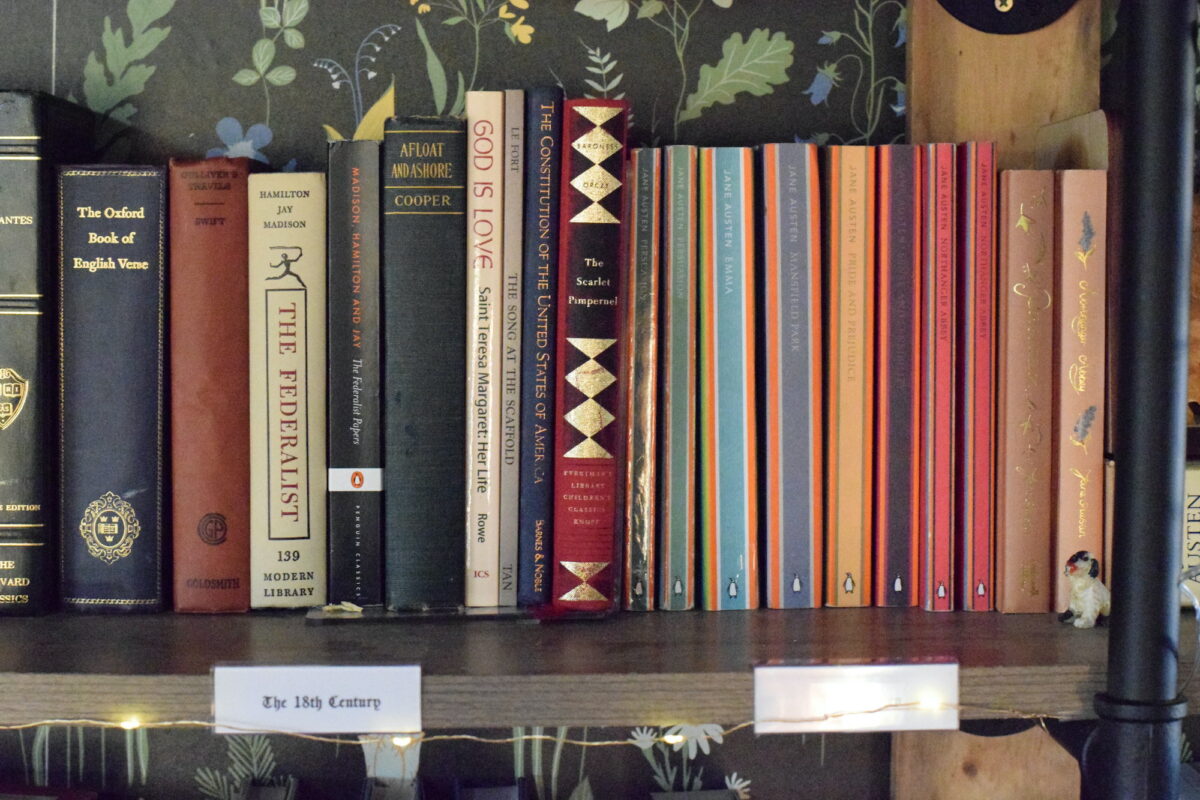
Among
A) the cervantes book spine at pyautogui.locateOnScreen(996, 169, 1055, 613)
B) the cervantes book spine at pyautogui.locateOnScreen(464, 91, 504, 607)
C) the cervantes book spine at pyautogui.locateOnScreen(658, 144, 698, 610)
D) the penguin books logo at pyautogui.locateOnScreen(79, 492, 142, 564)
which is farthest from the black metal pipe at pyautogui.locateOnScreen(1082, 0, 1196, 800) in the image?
the penguin books logo at pyautogui.locateOnScreen(79, 492, 142, 564)

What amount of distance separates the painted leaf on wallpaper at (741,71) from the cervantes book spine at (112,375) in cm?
44

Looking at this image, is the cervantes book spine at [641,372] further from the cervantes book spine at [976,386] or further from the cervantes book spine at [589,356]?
the cervantes book spine at [976,386]

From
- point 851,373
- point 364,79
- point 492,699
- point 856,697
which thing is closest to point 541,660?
point 492,699

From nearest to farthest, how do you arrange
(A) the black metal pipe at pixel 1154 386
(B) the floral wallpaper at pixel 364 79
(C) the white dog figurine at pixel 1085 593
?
(A) the black metal pipe at pixel 1154 386 < (C) the white dog figurine at pixel 1085 593 < (B) the floral wallpaper at pixel 364 79

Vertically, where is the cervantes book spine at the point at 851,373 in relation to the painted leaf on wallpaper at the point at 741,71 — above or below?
below

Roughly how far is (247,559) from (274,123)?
38 cm

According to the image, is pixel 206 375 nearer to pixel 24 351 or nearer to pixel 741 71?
pixel 24 351

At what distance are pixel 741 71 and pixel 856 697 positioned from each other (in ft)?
1.76

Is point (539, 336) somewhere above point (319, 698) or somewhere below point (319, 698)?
above

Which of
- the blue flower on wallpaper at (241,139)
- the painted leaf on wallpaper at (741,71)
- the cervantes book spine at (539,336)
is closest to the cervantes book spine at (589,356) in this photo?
the cervantes book spine at (539,336)

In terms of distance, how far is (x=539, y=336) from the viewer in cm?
64

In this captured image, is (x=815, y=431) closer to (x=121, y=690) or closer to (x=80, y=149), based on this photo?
(x=121, y=690)

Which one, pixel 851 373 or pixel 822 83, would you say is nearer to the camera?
pixel 851 373

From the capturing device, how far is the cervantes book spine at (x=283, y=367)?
65cm
